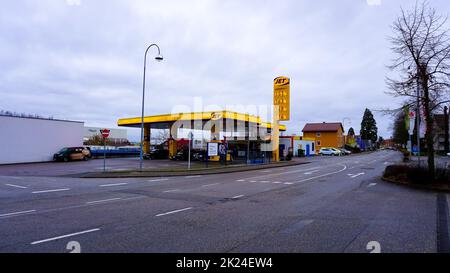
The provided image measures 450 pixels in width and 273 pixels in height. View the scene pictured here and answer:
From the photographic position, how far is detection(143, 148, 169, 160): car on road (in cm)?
4122

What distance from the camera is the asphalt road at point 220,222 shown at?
5406 millimetres

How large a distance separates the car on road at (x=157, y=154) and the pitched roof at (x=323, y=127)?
171 feet

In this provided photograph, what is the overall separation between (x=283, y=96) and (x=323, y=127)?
166 feet

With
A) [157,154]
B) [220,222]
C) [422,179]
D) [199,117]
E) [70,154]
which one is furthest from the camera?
[157,154]

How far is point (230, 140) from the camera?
43.5 meters

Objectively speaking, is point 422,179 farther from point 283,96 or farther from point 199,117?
point 199,117

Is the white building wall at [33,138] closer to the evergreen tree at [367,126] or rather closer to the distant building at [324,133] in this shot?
the distant building at [324,133]

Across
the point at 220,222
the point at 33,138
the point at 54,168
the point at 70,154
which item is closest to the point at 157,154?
the point at 70,154

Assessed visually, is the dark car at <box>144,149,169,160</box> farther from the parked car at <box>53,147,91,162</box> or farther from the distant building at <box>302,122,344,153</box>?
the distant building at <box>302,122,344,153</box>

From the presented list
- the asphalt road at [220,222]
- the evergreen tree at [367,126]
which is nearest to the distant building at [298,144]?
the asphalt road at [220,222]

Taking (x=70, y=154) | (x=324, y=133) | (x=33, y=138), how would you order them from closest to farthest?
1. (x=33, y=138)
2. (x=70, y=154)
3. (x=324, y=133)

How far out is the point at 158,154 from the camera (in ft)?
136

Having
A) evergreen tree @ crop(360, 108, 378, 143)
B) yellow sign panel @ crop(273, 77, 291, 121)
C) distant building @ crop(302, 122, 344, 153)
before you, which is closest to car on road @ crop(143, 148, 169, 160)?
yellow sign panel @ crop(273, 77, 291, 121)
